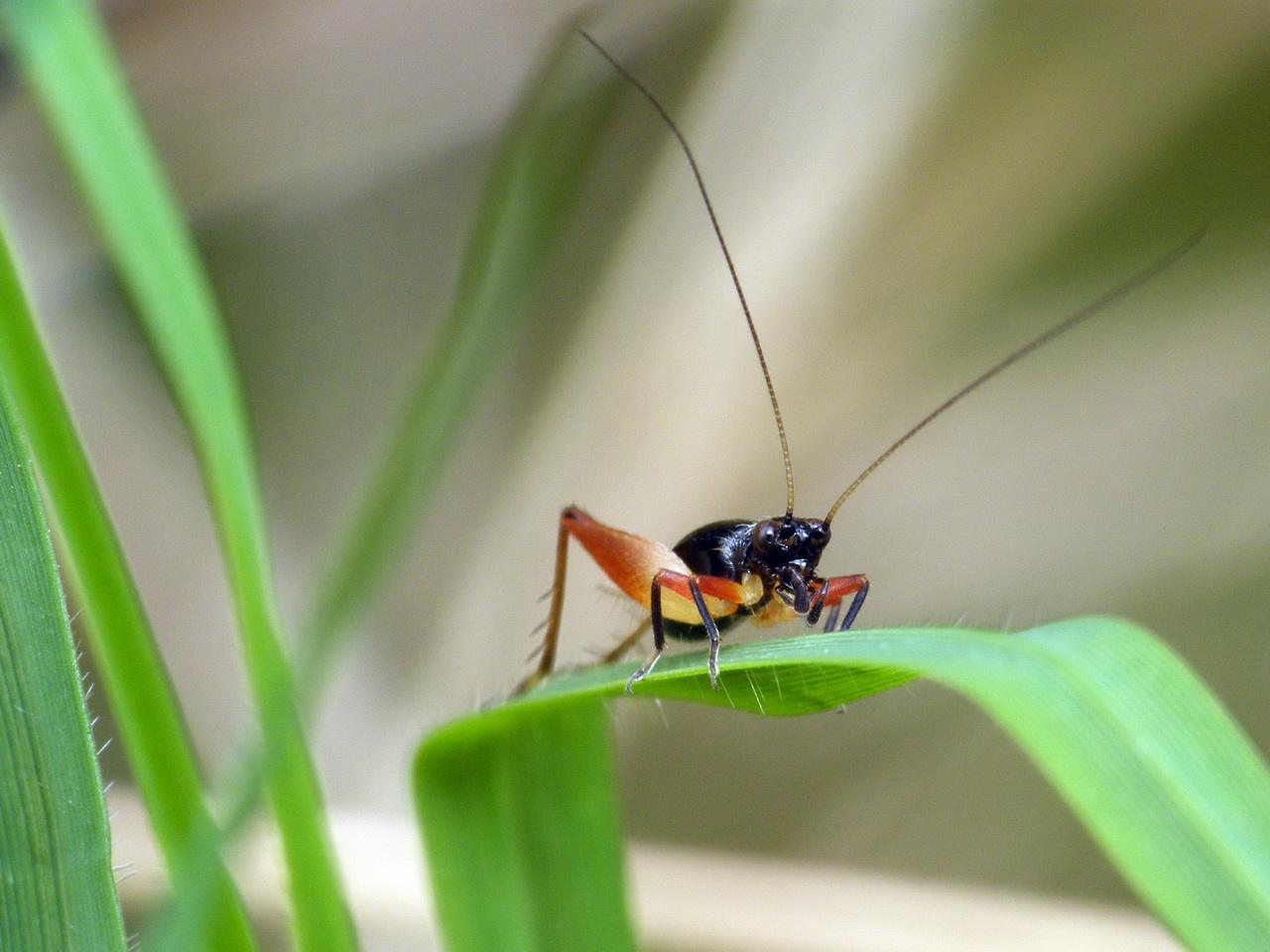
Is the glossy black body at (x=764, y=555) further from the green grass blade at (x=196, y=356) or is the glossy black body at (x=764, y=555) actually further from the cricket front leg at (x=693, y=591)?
the green grass blade at (x=196, y=356)

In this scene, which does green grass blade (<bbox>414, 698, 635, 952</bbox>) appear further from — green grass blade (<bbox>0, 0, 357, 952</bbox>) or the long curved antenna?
the long curved antenna

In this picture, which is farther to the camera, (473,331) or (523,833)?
(473,331)

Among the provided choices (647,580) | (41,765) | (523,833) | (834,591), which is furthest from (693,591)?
(41,765)

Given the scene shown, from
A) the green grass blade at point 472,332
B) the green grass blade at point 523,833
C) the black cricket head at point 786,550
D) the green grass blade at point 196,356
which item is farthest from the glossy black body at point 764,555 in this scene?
the green grass blade at point 196,356

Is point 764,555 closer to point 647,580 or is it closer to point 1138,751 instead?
point 647,580

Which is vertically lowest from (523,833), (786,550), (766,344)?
(523,833)

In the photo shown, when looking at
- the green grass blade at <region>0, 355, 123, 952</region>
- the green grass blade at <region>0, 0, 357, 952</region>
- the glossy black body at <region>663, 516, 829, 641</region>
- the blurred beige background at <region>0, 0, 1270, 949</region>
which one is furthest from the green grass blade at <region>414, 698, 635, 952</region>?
the blurred beige background at <region>0, 0, 1270, 949</region>
